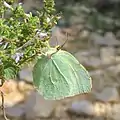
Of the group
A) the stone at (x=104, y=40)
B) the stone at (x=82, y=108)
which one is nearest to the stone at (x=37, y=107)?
the stone at (x=82, y=108)

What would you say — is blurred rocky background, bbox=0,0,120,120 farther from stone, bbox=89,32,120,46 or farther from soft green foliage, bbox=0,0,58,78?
soft green foliage, bbox=0,0,58,78

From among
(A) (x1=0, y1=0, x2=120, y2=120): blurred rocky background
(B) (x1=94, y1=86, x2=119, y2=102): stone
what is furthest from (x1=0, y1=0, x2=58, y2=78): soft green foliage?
(B) (x1=94, y1=86, x2=119, y2=102): stone

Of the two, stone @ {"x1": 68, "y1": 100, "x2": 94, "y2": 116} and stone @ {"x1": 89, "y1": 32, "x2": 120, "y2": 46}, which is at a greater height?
stone @ {"x1": 89, "y1": 32, "x2": 120, "y2": 46}

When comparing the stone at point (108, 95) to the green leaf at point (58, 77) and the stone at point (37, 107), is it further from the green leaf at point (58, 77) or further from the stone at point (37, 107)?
the green leaf at point (58, 77)

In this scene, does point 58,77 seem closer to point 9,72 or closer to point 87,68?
point 9,72

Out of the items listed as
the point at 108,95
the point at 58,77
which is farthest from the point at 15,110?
the point at 58,77

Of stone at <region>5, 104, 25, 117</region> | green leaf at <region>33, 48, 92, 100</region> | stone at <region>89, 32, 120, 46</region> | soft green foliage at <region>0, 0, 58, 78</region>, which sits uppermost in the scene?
soft green foliage at <region>0, 0, 58, 78</region>

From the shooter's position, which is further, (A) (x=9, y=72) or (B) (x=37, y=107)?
(B) (x=37, y=107)
